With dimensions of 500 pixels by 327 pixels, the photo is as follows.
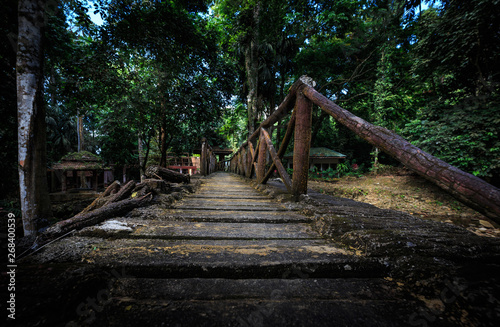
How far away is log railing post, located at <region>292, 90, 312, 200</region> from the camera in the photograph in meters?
2.04

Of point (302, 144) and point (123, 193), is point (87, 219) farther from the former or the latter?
point (302, 144)

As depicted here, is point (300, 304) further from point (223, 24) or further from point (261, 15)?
point (223, 24)

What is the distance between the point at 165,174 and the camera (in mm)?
3158

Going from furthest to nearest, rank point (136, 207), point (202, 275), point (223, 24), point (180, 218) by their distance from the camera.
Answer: point (223, 24) → point (136, 207) → point (180, 218) → point (202, 275)

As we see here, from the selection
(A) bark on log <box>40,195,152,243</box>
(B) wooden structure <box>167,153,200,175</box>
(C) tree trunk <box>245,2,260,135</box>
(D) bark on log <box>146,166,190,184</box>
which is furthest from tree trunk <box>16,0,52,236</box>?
(B) wooden structure <box>167,153,200,175</box>

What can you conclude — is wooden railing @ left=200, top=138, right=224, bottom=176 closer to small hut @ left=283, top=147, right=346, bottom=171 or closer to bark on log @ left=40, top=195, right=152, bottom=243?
bark on log @ left=40, top=195, right=152, bottom=243

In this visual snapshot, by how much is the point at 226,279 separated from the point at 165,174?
285 centimetres

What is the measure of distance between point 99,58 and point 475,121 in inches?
452

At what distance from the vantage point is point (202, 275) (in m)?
0.75

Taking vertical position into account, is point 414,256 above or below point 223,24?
below

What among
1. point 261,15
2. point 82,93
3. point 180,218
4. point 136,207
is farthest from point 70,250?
point 261,15

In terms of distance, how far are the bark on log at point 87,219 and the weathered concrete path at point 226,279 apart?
119 mm

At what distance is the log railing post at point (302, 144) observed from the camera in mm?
2037

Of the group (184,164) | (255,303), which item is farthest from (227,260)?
(184,164)
